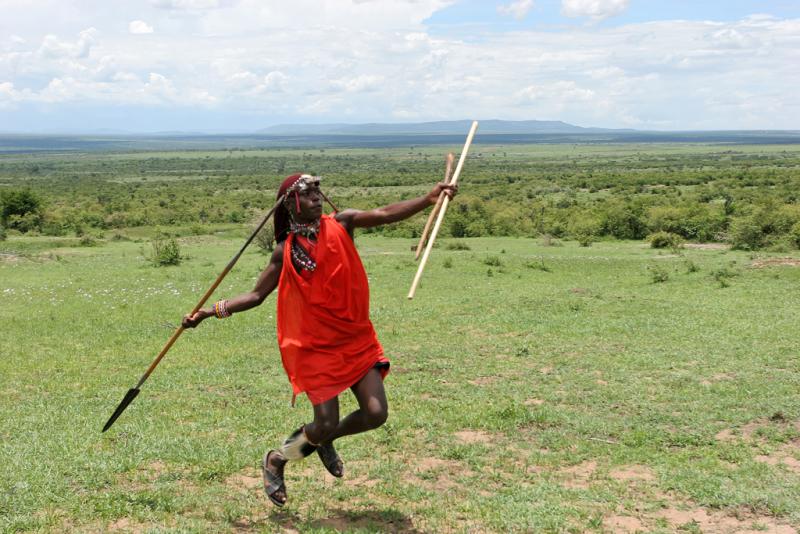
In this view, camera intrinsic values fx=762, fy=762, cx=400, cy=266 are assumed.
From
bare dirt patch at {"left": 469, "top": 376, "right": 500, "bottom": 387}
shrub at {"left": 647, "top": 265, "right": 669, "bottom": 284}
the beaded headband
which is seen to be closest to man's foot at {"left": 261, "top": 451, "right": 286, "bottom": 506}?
the beaded headband

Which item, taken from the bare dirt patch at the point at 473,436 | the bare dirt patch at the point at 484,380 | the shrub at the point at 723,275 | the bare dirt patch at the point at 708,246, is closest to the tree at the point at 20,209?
the bare dirt patch at the point at 708,246

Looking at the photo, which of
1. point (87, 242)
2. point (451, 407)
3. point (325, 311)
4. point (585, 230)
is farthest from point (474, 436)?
point (87, 242)

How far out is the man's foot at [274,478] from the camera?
575cm

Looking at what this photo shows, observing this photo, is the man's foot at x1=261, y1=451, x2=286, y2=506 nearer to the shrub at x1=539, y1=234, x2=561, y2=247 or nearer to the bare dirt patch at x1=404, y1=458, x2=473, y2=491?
the bare dirt patch at x1=404, y1=458, x2=473, y2=491

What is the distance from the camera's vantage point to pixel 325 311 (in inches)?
216

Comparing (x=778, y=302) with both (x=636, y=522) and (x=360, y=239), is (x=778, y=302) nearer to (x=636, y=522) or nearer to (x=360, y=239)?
(x=636, y=522)

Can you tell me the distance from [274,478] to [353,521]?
688 millimetres

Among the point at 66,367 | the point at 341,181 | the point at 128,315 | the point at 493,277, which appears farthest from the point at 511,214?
the point at 341,181

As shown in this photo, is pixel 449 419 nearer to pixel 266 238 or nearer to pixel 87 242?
pixel 266 238

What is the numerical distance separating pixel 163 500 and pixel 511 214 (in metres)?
39.4

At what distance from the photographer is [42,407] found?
360 inches

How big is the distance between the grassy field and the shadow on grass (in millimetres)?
21

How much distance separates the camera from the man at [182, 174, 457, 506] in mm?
5477

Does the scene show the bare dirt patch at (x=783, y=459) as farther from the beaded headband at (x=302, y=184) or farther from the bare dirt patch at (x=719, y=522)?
the beaded headband at (x=302, y=184)
